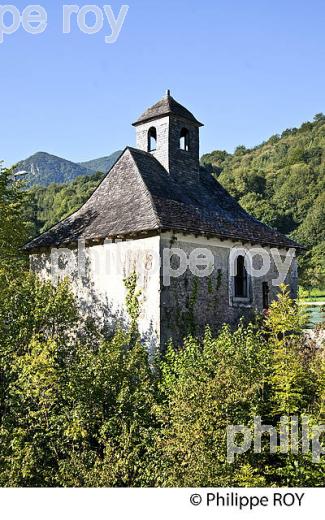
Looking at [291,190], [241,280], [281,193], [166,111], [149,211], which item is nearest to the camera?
[149,211]

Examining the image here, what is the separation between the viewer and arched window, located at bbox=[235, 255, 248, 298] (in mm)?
19141

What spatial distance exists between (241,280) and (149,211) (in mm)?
4449

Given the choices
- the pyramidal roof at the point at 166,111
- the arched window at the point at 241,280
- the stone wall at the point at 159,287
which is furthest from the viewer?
the pyramidal roof at the point at 166,111

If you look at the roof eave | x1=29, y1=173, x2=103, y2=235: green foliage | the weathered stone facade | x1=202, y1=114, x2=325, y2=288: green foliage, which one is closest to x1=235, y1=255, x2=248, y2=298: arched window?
the weathered stone facade

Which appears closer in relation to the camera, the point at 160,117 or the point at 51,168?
the point at 160,117

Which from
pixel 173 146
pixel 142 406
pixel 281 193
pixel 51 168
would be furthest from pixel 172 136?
pixel 51 168

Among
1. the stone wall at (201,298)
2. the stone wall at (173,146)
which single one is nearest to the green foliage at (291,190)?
the stone wall at (173,146)

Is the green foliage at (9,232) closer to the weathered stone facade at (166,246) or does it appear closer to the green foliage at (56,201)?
the weathered stone facade at (166,246)

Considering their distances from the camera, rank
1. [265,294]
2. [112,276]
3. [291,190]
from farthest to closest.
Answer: [291,190] → [265,294] → [112,276]

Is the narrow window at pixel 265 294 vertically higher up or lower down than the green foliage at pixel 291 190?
lower down

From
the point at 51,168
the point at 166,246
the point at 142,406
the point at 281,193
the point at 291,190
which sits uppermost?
the point at 51,168

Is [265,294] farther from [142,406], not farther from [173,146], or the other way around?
[142,406]

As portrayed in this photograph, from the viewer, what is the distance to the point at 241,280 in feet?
63.5

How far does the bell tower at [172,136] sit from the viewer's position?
2036 cm
